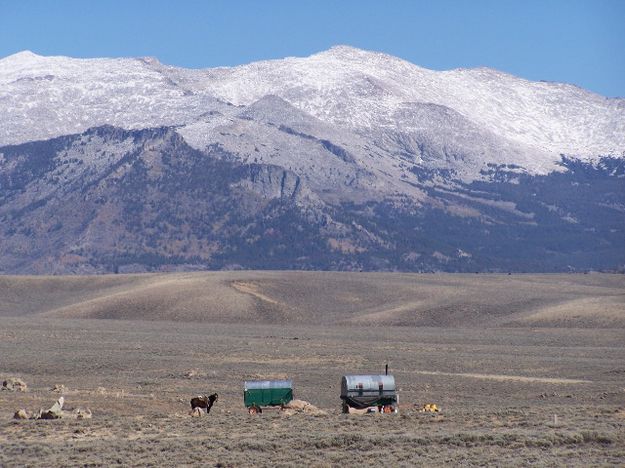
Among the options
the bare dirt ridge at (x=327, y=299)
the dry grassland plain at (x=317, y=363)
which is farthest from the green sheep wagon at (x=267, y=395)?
the bare dirt ridge at (x=327, y=299)

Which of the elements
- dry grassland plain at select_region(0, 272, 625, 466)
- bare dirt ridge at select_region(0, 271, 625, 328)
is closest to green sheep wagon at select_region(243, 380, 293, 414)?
dry grassland plain at select_region(0, 272, 625, 466)

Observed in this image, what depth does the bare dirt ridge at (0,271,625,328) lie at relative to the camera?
138125 mm

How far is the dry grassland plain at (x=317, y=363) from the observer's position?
41.0 m

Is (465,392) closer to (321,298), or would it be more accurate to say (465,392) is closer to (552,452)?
(552,452)

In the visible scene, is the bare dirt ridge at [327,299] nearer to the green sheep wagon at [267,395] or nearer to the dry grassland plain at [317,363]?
the dry grassland plain at [317,363]

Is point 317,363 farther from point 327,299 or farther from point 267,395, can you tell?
point 327,299

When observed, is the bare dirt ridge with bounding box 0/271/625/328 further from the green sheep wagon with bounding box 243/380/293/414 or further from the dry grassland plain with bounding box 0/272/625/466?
the green sheep wagon with bounding box 243/380/293/414

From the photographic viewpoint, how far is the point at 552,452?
39.8 meters

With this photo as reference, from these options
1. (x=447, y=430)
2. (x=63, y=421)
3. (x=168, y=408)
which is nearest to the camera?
(x=447, y=430)

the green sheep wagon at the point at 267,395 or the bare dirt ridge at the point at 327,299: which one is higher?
the bare dirt ridge at the point at 327,299

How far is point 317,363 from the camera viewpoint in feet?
273

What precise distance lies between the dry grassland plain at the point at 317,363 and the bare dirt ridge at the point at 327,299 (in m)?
0.32

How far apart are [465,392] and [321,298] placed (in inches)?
3694

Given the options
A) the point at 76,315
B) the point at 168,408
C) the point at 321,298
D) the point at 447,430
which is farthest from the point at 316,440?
the point at 321,298
